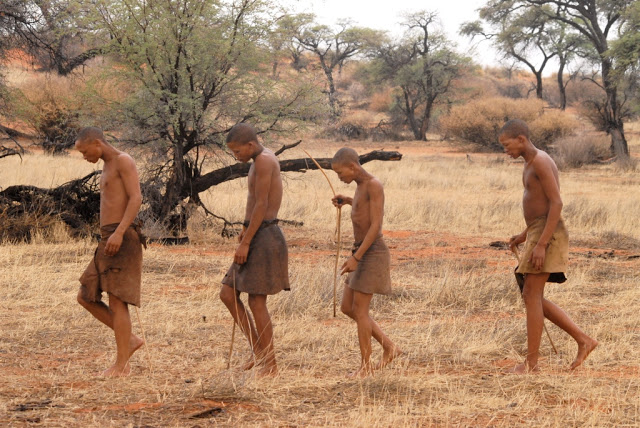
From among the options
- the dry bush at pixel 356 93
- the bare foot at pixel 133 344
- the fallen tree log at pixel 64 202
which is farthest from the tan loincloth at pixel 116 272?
the dry bush at pixel 356 93

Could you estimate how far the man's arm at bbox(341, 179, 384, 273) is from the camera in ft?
15.8

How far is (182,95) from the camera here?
1098 centimetres

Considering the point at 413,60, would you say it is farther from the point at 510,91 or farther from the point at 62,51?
the point at 62,51

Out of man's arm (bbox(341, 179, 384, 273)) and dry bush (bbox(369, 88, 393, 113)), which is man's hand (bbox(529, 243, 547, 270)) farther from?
dry bush (bbox(369, 88, 393, 113))

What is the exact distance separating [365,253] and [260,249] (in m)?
0.63

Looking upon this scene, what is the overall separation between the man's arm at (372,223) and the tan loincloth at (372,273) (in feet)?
0.19

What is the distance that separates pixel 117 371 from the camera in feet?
15.9

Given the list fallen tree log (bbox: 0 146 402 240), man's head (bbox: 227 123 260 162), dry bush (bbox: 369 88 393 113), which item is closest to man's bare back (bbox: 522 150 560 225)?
man's head (bbox: 227 123 260 162)

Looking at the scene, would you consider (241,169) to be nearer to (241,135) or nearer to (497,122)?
(241,135)

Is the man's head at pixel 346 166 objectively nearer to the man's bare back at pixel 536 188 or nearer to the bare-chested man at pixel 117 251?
the man's bare back at pixel 536 188

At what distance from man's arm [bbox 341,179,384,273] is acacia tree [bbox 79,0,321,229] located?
632cm

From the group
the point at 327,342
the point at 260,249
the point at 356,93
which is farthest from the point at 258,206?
the point at 356,93

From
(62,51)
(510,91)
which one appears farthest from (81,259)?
(510,91)

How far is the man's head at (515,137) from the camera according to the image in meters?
4.99
